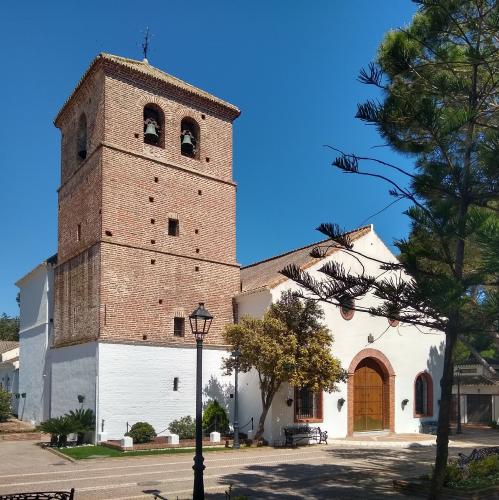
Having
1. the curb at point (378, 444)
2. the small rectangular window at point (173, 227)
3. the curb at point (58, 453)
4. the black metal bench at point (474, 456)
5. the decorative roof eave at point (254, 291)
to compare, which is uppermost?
→ the small rectangular window at point (173, 227)

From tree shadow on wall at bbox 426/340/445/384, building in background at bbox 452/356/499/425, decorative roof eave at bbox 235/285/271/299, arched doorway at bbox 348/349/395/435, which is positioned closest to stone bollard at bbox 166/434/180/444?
decorative roof eave at bbox 235/285/271/299

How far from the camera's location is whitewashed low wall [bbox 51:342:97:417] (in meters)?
21.2

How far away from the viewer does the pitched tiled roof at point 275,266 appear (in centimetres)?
2361

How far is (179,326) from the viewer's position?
76.8ft

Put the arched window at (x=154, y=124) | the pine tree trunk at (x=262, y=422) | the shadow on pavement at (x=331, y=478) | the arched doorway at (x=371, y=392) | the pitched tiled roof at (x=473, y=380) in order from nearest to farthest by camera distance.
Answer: the shadow on pavement at (x=331, y=478) < the pine tree trunk at (x=262, y=422) < the arched window at (x=154, y=124) < the arched doorway at (x=371, y=392) < the pitched tiled roof at (x=473, y=380)

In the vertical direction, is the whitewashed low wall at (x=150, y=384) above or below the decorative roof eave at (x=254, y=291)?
below

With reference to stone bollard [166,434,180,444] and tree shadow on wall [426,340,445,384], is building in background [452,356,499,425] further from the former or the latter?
stone bollard [166,434,180,444]

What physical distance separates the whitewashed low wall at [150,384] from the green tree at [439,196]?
13.3 m

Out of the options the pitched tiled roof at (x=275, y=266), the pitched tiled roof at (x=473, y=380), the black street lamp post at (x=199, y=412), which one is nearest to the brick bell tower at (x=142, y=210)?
the pitched tiled roof at (x=275, y=266)

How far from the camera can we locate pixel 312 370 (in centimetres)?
2002

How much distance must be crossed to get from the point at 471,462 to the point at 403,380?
41.3 feet

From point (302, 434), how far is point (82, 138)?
16198mm

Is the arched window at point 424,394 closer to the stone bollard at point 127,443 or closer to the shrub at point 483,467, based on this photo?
the shrub at point 483,467

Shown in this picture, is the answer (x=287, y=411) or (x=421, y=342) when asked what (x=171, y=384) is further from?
(x=421, y=342)
